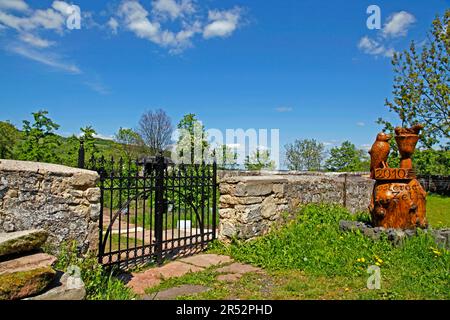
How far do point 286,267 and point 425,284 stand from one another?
1.69m

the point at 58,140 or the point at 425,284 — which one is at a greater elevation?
the point at 58,140

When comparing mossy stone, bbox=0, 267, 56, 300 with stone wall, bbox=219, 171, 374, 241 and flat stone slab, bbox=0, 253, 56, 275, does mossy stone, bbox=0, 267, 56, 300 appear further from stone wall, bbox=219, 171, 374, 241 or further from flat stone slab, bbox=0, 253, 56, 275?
stone wall, bbox=219, 171, 374, 241

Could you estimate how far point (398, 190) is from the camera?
216 inches

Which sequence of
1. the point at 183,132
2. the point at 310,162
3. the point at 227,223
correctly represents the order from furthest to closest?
the point at 310,162 → the point at 183,132 → the point at 227,223

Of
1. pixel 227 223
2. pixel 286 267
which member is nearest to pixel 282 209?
pixel 227 223

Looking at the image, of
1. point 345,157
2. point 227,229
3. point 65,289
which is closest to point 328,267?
point 227,229

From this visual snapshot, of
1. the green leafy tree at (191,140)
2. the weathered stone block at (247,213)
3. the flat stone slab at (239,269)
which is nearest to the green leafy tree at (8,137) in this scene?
the green leafy tree at (191,140)

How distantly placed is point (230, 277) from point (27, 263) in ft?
8.14

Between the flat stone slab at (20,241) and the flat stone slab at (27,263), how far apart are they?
7 cm

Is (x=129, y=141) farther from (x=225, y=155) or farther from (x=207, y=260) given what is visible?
(x=207, y=260)

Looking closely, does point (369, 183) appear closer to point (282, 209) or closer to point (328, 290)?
point (282, 209)

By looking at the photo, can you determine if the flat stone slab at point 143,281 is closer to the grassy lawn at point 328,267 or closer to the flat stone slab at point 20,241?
the grassy lawn at point 328,267

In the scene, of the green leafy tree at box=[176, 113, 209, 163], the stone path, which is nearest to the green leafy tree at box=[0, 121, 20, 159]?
the green leafy tree at box=[176, 113, 209, 163]

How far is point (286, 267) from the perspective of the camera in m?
4.71
